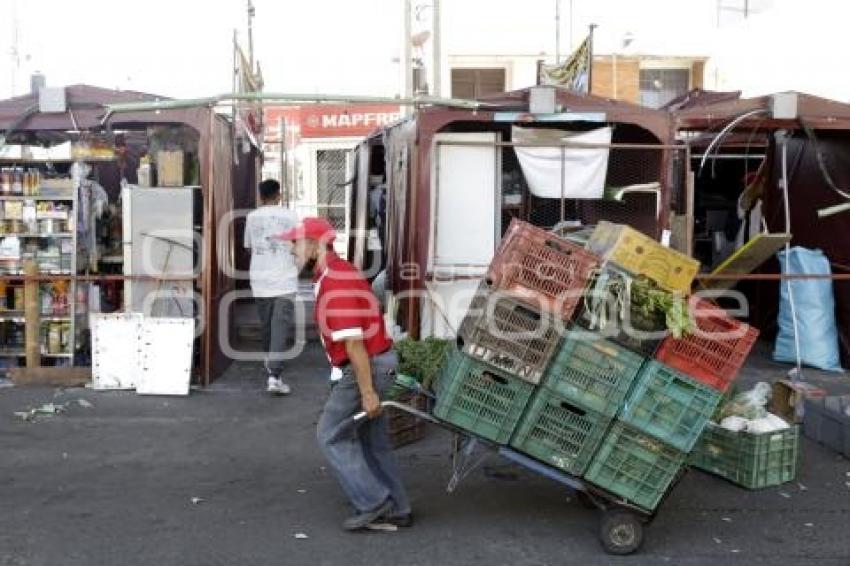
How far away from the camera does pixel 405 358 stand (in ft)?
24.1

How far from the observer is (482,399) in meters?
4.93

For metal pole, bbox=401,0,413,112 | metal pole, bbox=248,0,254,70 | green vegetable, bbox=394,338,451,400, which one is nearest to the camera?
green vegetable, bbox=394,338,451,400

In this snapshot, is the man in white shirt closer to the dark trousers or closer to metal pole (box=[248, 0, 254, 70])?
the dark trousers

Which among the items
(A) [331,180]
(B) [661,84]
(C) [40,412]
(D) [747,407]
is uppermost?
(B) [661,84]

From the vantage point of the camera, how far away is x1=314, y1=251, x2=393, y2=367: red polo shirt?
4.99 m

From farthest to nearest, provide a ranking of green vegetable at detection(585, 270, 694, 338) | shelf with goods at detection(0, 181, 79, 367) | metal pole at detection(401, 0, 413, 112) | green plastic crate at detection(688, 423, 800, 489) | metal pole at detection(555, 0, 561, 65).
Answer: metal pole at detection(555, 0, 561, 65) < metal pole at detection(401, 0, 413, 112) < shelf with goods at detection(0, 181, 79, 367) < green plastic crate at detection(688, 423, 800, 489) < green vegetable at detection(585, 270, 694, 338)

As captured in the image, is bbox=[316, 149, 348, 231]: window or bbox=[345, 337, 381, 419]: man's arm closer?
bbox=[345, 337, 381, 419]: man's arm

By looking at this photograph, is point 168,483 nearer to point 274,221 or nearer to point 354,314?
point 354,314

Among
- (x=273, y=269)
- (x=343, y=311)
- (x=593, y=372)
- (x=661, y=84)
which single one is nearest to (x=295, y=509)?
(x=343, y=311)

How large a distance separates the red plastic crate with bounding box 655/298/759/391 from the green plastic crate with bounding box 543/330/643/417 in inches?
7.5

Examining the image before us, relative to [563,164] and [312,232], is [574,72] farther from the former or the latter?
[312,232]

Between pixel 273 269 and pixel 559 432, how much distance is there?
4.64 meters

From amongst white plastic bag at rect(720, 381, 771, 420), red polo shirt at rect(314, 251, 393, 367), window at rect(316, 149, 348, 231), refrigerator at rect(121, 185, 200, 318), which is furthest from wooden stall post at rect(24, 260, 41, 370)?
window at rect(316, 149, 348, 231)

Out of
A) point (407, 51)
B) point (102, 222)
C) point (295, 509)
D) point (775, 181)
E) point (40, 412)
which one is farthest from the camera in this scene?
point (407, 51)
